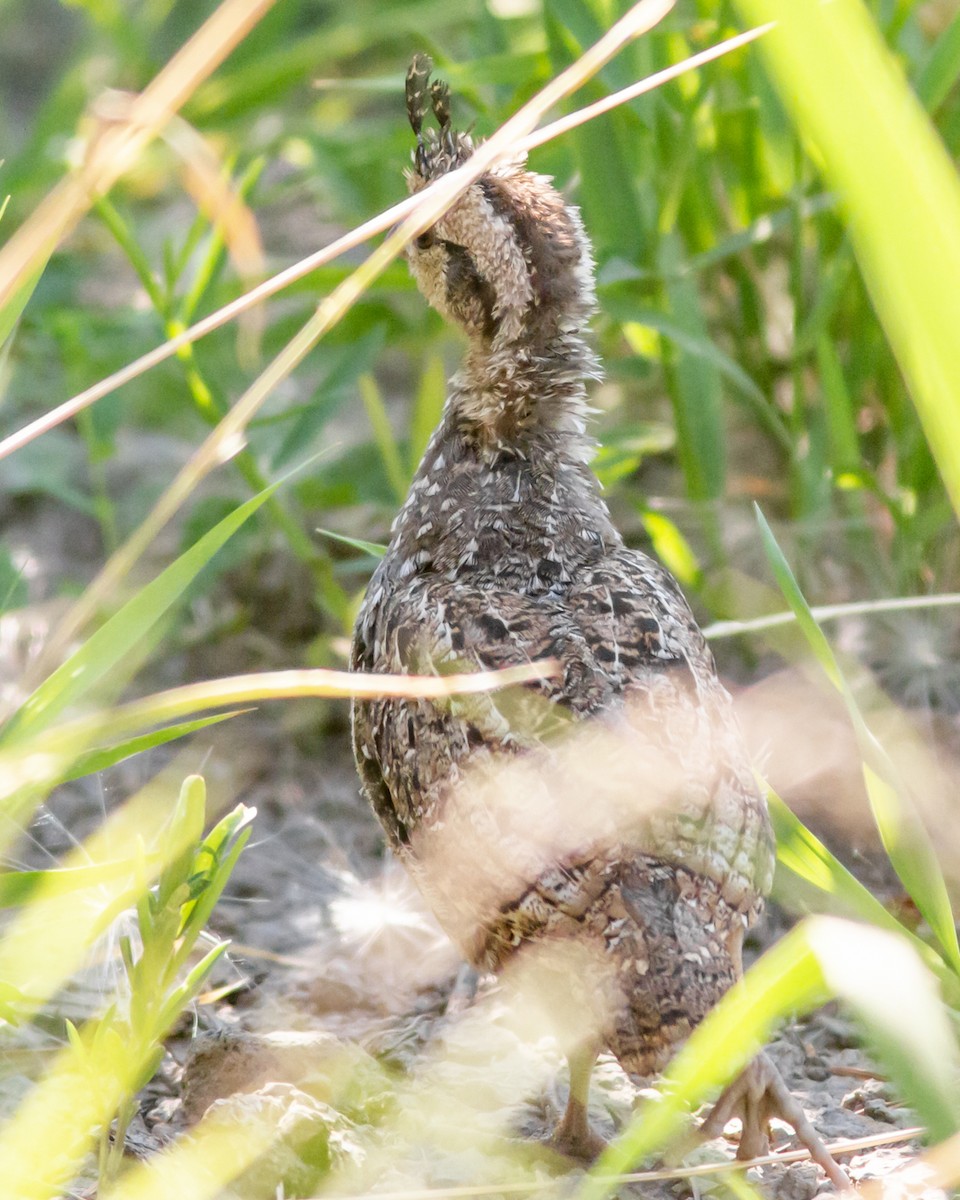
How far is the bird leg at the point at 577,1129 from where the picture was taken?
2861 mm

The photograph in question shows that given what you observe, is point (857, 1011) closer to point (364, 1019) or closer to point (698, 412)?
point (364, 1019)

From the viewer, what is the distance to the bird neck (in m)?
3.37

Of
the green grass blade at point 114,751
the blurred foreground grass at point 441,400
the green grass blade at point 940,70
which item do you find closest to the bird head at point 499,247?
the blurred foreground grass at point 441,400

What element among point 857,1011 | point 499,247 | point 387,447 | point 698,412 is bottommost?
point 857,1011

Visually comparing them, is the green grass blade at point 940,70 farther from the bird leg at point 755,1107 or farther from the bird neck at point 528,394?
the bird leg at point 755,1107

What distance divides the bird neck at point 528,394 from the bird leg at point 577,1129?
142cm

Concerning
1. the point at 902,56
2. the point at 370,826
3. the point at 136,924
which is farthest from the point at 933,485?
the point at 136,924

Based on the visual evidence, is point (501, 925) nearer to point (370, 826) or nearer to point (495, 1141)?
point (495, 1141)

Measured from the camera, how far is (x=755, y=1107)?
277 cm

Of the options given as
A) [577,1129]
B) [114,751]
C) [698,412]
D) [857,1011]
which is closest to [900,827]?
[857,1011]

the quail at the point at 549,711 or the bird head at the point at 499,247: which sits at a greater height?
the bird head at the point at 499,247

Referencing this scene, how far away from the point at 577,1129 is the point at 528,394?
5.39ft

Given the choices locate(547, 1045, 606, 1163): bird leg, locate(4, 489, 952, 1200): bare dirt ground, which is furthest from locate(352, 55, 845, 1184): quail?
locate(4, 489, 952, 1200): bare dirt ground

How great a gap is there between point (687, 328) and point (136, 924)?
2265 mm
